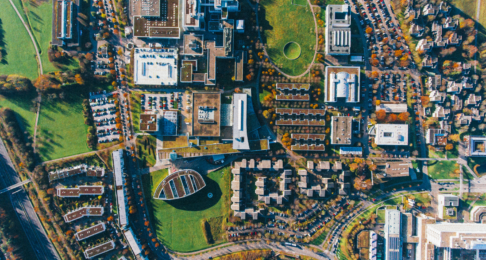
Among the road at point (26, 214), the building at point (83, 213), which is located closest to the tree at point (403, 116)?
the building at point (83, 213)

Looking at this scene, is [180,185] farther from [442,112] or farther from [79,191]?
[442,112]

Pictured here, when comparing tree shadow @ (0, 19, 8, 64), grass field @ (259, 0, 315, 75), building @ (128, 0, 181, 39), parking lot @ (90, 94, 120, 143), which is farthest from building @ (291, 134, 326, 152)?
tree shadow @ (0, 19, 8, 64)

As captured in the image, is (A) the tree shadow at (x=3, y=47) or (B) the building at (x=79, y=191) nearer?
(B) the building at (x=79, y=191)

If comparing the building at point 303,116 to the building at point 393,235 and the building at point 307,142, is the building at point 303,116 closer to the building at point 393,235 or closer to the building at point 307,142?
the building at point 307,142

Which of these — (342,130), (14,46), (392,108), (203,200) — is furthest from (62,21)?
(392,108)

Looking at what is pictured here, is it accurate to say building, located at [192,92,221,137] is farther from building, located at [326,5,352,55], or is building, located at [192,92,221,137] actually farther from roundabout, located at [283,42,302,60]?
building, located at [326,5,352,55]

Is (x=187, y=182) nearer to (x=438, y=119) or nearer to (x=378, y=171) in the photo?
(x=378, y=171)

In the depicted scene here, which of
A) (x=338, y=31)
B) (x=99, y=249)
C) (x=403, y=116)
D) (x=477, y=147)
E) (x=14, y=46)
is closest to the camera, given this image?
(x=403, y=116)
